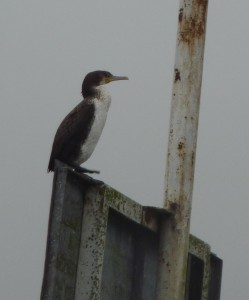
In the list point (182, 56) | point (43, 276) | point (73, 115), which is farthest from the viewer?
point (73, 115)

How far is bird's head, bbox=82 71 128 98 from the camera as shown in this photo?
10.1 meters

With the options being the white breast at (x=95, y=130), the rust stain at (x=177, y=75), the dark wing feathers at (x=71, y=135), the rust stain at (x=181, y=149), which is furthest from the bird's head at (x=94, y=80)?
the rust stain at (x=181, y=149)

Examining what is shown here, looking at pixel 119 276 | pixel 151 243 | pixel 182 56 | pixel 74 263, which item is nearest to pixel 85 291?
pixel 74 263

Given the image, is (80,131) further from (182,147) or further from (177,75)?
(182,147)

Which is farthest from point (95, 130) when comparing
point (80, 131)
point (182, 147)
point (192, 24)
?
point (182, 147)

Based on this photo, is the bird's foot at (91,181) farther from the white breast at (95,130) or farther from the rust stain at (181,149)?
the white breast at (95,130)

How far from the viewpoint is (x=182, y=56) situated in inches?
199

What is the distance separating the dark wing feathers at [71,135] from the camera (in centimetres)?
907

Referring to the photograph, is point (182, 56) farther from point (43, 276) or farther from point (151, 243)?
point (43, 276)

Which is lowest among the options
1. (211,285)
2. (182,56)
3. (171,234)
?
(211,285)

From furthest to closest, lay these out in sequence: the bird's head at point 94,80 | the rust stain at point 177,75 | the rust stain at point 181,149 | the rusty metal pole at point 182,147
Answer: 1. the bird's head at point 94,80
2. the rust stain at point 177,75
3. the rust stain at point 181,149
4. the rusty metal pole at point 182,147

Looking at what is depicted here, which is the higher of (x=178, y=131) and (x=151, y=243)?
(x=178, y=131)

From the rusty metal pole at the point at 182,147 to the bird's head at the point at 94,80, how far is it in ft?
16.3

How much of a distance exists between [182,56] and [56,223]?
1.46 m
